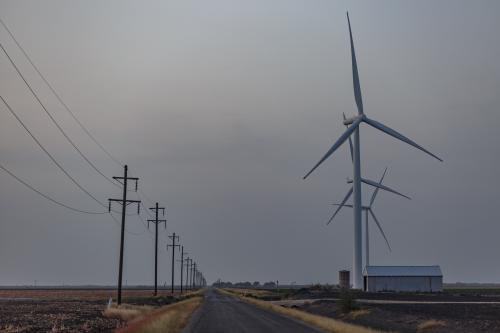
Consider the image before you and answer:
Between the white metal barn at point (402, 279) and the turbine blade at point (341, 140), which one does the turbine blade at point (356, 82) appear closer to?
the turbine blade at point (341, 140)

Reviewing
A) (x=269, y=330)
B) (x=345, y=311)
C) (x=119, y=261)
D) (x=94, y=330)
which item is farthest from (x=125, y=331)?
(x=345, y=311)

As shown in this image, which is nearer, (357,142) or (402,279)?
(357,142)

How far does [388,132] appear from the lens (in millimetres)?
99312

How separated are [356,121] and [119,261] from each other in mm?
54585

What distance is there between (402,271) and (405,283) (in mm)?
2662

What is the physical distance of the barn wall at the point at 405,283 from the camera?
134 meters

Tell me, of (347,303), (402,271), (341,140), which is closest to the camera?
(347,303)

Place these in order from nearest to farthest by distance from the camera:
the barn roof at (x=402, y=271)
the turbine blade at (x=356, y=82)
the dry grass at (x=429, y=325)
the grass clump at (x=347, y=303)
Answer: the dry grass at (x=429, y=325) < the grass clump at (x=347, y=303) < the turbine blade at (x=356, y=82) < the barn roof at (x=402, y=271)

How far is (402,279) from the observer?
13538cm

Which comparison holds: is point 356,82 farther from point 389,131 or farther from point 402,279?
point 402,279

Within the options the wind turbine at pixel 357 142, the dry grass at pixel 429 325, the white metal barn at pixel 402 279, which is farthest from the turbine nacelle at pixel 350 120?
the dry grass at pixel 429 325

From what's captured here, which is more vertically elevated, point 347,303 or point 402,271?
point 402,271

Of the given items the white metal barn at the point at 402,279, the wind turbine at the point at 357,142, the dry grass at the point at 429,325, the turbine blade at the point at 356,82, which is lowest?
the dry grass at the point at 429,325

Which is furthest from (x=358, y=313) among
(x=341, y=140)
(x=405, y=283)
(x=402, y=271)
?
(x=402, y=271)
